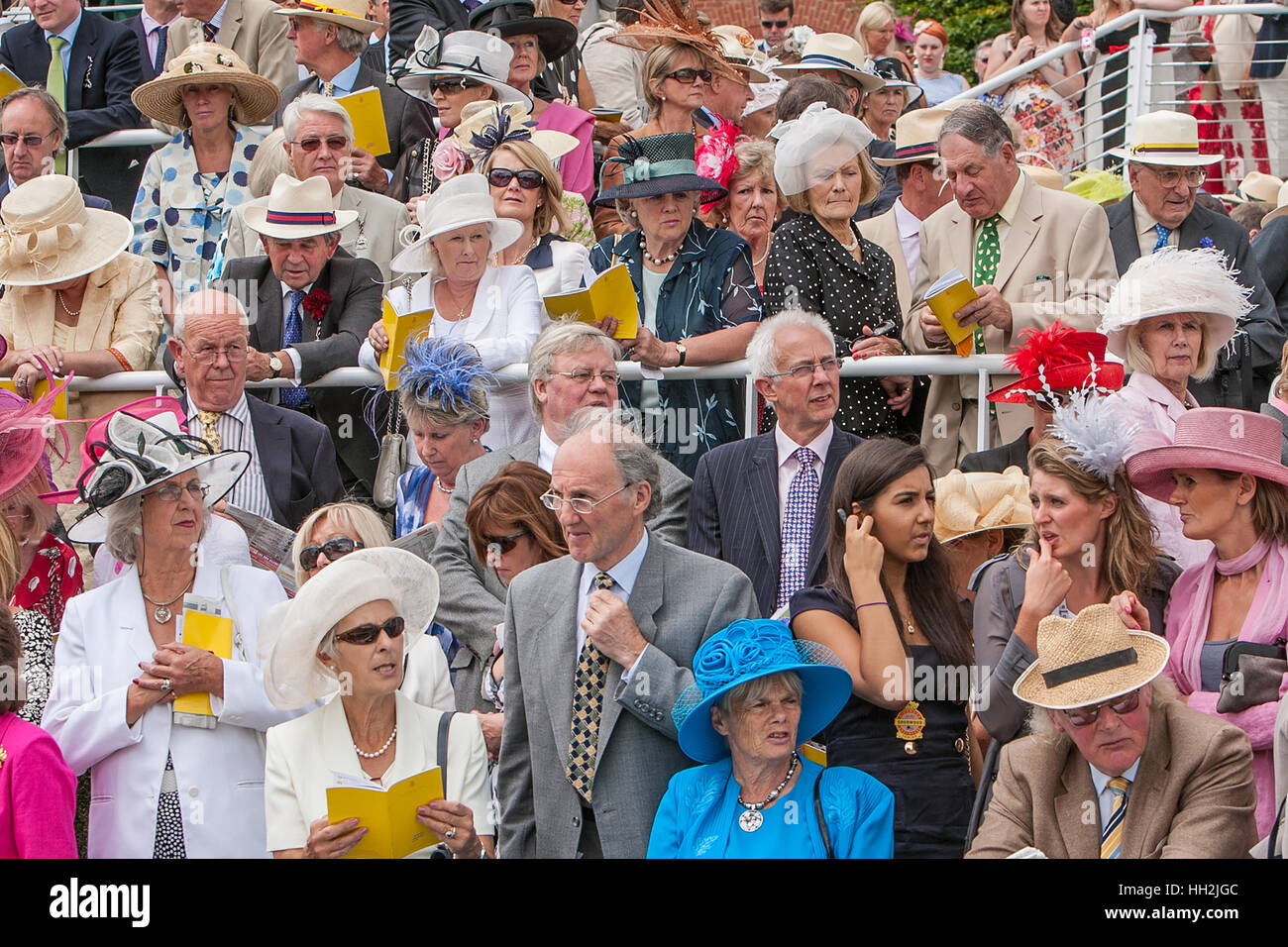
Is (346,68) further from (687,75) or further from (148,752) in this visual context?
(148,752)

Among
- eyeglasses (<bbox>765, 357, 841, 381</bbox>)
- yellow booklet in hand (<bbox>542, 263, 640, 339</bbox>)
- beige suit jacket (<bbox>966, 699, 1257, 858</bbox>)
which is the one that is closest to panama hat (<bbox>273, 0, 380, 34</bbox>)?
yellow booklet in hand (<bbox>542, 263, 640, 339</bbox>)

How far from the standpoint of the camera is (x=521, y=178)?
27.2 ft

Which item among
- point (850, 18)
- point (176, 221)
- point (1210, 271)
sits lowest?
point (1210, 271)

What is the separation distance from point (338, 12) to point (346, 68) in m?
0.31

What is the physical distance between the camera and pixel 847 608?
18.9 feet

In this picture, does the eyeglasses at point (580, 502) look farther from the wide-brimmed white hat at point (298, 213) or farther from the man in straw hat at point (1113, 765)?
the wide-brimmed white hat at point (298, 213)

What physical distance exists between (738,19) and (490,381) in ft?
38.4

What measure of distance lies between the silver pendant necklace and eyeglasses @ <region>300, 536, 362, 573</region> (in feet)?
5.89

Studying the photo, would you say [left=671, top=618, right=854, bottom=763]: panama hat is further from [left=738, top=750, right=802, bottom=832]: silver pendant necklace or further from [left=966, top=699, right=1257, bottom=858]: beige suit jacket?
[left=966, top=699, right=1257, bottom=858]: beige suit jacket

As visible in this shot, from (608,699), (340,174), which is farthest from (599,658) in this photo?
(340,174)

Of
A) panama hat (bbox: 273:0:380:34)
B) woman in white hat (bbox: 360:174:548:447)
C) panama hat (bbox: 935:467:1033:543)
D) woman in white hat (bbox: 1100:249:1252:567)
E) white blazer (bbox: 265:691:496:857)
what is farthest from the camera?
panama hat (bbox: 273:0:380:34)

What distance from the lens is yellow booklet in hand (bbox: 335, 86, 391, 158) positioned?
31.6ft
